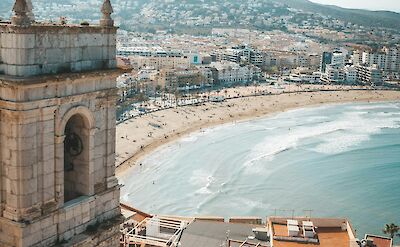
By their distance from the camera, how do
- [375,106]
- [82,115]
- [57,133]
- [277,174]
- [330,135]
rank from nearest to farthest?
[57,133], [82,115], [277,174], [330,135], [375,106]

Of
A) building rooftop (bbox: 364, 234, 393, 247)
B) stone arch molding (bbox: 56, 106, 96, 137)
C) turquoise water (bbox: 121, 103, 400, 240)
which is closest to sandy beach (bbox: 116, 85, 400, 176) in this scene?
turquoise water (bbox: 121, 103, 400, 240)

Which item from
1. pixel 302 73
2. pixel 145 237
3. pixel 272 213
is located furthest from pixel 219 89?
pixel 145 237

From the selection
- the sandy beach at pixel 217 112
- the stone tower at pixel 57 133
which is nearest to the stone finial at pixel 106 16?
the stone tower at pixel 57 133

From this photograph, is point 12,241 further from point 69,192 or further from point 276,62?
point 276,62

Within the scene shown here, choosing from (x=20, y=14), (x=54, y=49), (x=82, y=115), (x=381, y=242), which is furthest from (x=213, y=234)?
(x=20, y=14)

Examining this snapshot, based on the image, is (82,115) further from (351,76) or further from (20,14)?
(351,76)

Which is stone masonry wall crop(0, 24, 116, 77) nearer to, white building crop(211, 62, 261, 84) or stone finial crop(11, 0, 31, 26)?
stone finial crop(11, 0, 31, 26)

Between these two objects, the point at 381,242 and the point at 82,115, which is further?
the point at 381,242
